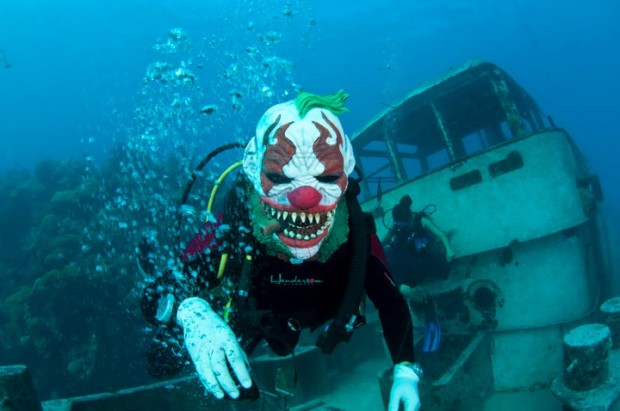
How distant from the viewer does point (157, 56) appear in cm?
6375

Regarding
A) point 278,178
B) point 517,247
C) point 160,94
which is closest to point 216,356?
point 278,178

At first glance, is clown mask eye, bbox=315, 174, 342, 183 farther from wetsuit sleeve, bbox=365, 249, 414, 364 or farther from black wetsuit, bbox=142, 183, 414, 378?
wetsuit sleeve, bbox=365, 249, 414, 364

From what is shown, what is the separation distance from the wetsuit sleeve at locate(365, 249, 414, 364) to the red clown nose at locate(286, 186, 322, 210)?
720mm

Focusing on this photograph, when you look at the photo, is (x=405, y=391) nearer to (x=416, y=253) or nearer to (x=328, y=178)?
(x=328, y=178)

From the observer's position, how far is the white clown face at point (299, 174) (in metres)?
2.31

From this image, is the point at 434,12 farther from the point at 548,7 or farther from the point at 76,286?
the point at 76,286

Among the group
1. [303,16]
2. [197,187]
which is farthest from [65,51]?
[197,187]

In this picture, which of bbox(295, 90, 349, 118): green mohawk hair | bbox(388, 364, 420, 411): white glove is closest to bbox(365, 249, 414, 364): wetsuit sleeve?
bbox(388, 364, 420, 411): white glove

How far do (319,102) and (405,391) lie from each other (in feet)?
6.13

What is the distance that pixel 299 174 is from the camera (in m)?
2.31

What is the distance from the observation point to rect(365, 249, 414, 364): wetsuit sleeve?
254cm

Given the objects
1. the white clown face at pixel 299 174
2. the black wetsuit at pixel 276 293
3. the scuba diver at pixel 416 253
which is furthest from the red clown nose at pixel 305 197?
the scuba diver at pixel 416 253

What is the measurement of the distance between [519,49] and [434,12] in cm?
4542

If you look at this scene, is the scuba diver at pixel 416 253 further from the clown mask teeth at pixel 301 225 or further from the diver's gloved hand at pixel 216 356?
the diver's gloved hand at pixel 216 356
